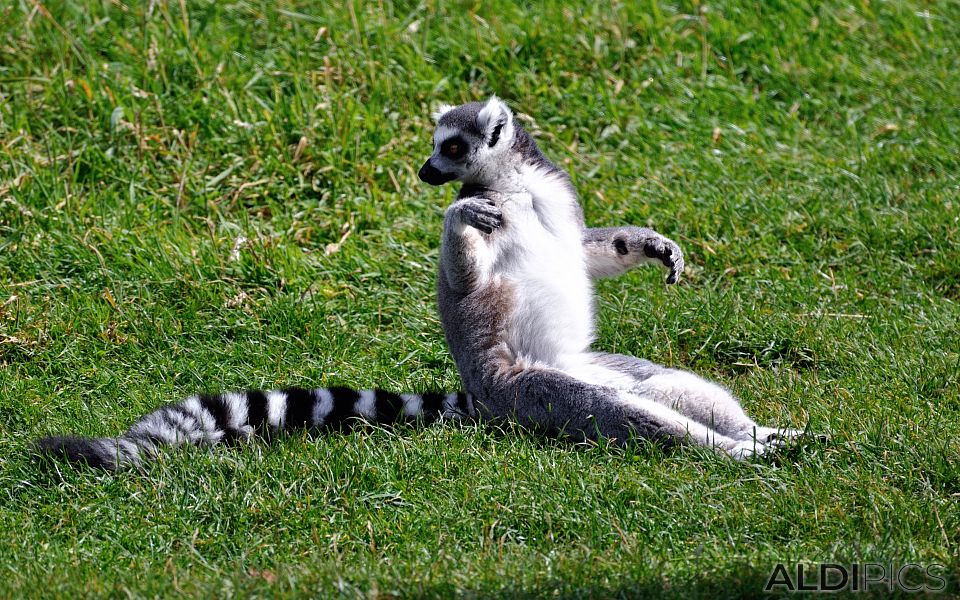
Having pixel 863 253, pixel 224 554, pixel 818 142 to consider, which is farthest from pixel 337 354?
pixel 818 142

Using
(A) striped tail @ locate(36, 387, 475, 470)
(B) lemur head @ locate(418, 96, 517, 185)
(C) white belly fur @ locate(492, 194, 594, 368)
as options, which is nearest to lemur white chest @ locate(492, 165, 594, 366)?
(C) white belly fur @ locate(492, 194, 594, 368)

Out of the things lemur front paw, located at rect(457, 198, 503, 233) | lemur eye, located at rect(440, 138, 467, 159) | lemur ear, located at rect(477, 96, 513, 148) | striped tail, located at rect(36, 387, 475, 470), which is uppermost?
lemur ear, located at rect(477, 96, 513, 148)

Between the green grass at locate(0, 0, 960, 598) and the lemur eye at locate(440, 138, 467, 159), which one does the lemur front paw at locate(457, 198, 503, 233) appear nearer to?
the lemur eye at locate(440, 138, 467, 159)

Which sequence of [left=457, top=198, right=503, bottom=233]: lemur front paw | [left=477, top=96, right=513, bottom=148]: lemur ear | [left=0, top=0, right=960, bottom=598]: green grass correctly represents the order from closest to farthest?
[left=0, top=0, right=960, bottom=598]: green grass, [left=457, top=198, right=503, bottom=233]: lemur front paw, [left=477, top=96, right=513, bottom=148]: lemur ear

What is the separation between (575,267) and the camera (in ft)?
13.5

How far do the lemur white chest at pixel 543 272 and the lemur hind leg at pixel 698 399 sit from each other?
197 millimetres

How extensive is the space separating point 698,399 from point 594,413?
17.8 inches

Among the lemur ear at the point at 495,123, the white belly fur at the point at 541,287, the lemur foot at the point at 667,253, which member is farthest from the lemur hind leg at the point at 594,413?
the lemur ear at the point at 495,123

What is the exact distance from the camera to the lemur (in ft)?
11.6

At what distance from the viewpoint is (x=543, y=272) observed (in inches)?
156

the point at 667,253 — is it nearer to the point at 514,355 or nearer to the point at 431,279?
the point at 514,355

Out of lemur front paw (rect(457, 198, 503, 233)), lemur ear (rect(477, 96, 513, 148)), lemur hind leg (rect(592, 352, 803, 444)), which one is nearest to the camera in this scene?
lemur hind leg (rect(592, 352, 803, 444))

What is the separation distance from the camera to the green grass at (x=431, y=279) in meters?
3.05

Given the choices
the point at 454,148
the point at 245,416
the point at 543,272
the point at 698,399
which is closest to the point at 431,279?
the point at 454,148
